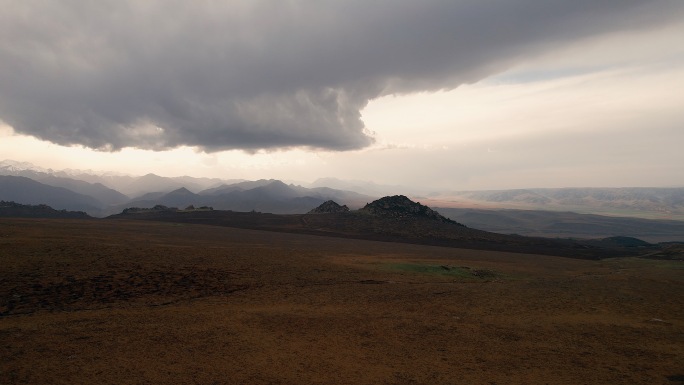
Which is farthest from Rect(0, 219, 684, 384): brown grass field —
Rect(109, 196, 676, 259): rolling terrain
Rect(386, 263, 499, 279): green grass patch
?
Rect(109, 196, 676, 259): rolling terrain

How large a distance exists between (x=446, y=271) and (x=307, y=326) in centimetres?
2048

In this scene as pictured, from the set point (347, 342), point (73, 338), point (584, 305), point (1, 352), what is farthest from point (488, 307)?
point (1, 352)

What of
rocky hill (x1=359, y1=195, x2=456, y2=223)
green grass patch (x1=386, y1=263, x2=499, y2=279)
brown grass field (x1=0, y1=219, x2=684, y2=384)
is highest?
rocky hill (x1=359, y1=195, x2=456, y2=223)

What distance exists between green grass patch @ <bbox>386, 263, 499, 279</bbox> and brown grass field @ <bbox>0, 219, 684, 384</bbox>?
2820mm

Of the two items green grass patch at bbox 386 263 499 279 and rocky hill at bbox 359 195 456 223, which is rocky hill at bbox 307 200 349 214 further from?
green grass patch at bbox 386 263 499 279

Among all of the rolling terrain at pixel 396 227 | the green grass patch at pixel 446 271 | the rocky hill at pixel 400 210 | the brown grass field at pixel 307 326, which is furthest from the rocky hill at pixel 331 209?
the brown grass field at pixel 307 326

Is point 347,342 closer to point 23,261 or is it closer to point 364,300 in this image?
point 364,300

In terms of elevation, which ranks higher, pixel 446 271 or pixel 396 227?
pixel 396 227

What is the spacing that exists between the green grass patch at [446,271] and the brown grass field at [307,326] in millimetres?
2820

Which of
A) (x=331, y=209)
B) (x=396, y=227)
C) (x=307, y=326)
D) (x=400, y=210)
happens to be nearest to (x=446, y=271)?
(x=307, y=326)

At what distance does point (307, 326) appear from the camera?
15.7m

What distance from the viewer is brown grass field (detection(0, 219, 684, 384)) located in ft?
36.9

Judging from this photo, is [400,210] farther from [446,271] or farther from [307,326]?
[307,326]

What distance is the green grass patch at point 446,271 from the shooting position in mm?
31719
